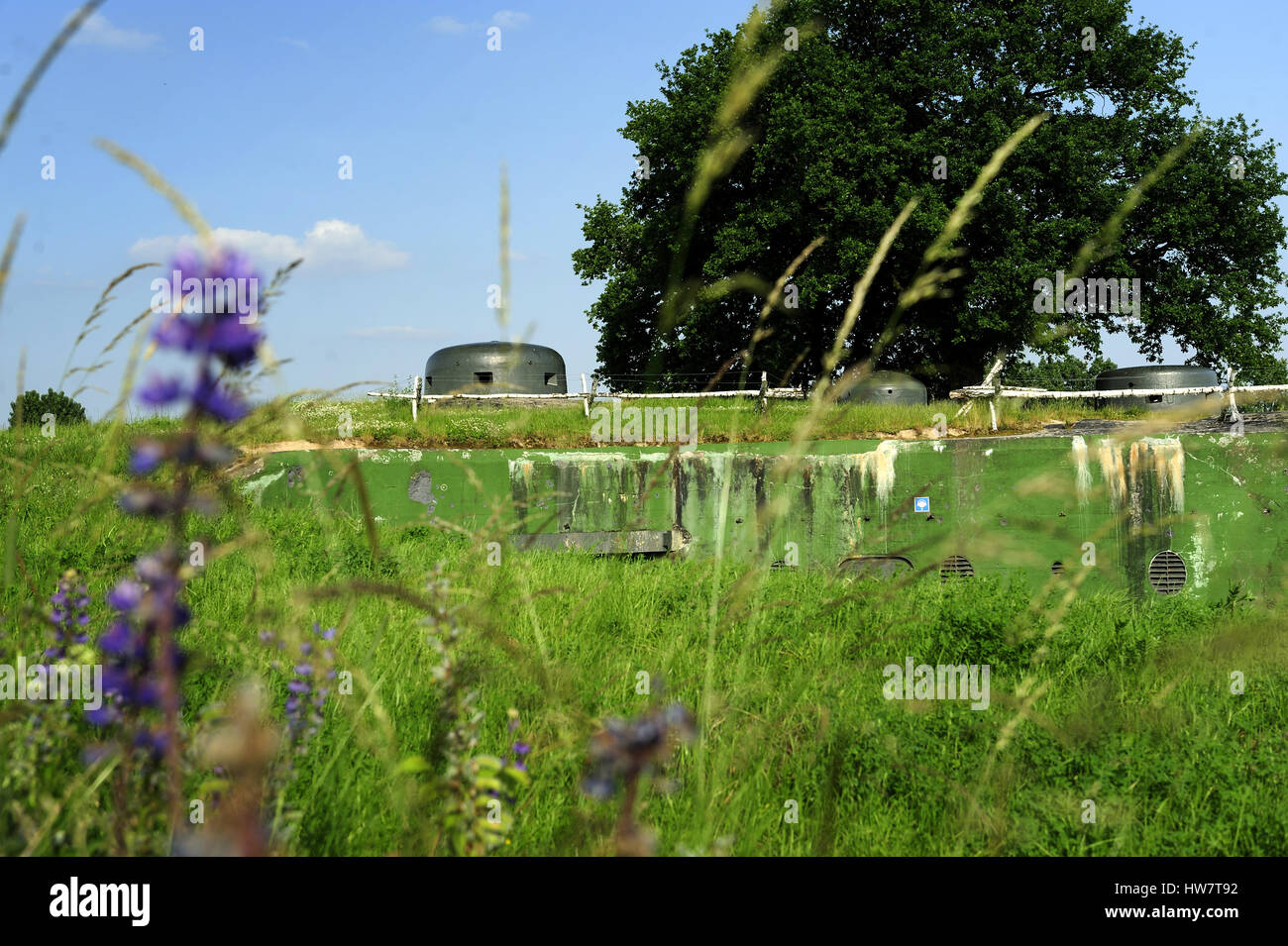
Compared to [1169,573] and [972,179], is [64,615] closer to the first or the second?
[1169,573]

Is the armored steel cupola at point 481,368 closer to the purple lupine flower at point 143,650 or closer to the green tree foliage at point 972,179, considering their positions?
the green tree foliage at point 972,179

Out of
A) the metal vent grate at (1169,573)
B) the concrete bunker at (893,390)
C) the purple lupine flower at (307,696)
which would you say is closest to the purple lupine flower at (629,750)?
the purple lupine flower at (307,696)

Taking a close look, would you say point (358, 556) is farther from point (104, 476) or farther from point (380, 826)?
point (104, 476)

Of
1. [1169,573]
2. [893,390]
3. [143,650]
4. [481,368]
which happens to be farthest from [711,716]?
[481,368]

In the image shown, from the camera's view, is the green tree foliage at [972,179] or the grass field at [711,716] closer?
the grass field at [711,716]

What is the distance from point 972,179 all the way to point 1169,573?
1900 centimetres

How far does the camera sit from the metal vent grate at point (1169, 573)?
756 cm

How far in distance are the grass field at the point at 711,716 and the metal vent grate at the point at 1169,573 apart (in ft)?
5.70

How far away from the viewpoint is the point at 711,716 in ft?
9.64

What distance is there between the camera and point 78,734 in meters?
2.16

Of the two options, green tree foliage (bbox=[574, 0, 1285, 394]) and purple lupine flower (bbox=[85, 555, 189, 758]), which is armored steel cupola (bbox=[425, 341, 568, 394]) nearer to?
green tree foliage (bbox=[574, 0, 1285, 394])

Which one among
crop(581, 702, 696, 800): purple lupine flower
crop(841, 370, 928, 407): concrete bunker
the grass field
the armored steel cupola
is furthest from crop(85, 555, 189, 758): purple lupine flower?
the armored steel cupola

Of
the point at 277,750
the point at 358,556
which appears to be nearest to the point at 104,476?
the point at 277,750
